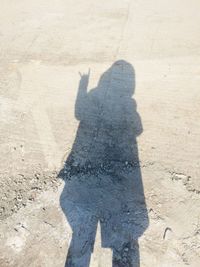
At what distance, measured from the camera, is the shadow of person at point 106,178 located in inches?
173

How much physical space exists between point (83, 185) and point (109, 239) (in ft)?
3.05

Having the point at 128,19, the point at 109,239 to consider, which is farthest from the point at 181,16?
the point at 109,239

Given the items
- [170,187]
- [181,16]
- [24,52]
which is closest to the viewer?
[170,187]

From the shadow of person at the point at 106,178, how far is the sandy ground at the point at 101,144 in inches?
0.6

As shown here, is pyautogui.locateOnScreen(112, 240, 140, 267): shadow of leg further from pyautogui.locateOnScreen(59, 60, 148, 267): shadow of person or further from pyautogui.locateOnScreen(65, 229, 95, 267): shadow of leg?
pyautogui.locateOnScreen(65, 229, 95, 267): shadow of leg

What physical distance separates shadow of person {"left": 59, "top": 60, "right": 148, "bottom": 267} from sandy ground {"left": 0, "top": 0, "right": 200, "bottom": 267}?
15 mm

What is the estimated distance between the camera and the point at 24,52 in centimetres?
817

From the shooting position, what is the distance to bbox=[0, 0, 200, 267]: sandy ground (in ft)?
14.5

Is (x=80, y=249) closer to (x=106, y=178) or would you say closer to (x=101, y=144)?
(x=106, y=178)

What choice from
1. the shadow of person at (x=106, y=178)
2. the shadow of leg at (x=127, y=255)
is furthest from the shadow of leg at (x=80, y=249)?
the shadow of leg at (x=127, y=255)

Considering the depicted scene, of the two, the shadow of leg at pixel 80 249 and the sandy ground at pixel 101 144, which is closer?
the shadow of leg at pixel 80 249

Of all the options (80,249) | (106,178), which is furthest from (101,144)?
(80,249)

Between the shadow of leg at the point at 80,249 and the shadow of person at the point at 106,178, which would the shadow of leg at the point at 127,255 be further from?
the shadow of leg at the point at 80,249

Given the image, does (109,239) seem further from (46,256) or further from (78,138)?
(78,138)
